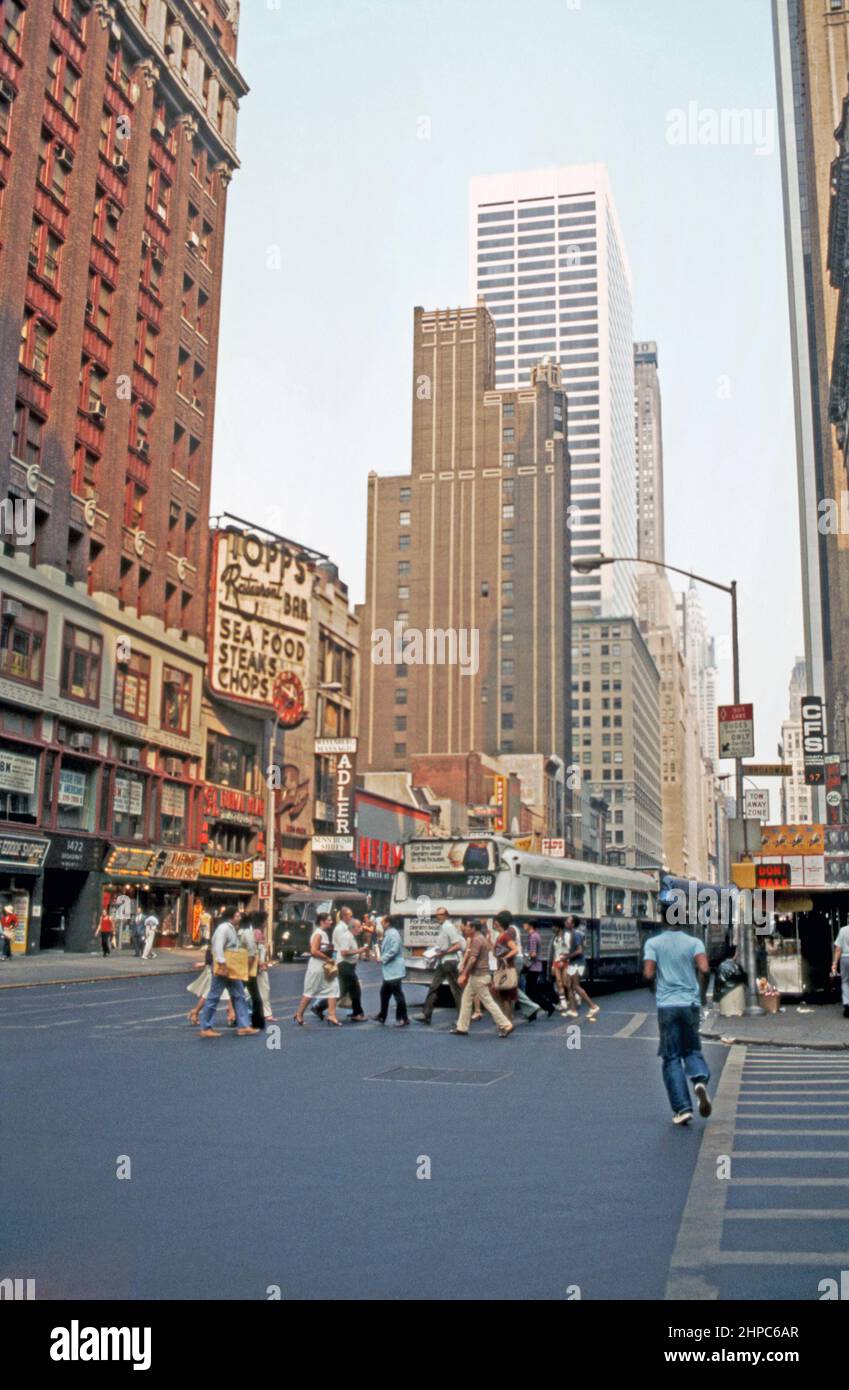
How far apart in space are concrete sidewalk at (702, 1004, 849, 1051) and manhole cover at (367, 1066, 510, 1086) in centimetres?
628

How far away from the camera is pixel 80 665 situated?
166 feet

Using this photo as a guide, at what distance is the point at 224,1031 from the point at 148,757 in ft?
122

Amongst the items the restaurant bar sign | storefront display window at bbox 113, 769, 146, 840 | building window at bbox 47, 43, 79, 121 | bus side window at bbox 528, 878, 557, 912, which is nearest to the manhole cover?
bus side window at bbox 528, 878, 557, 912

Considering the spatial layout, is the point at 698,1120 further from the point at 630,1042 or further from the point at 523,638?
the point at 523,638

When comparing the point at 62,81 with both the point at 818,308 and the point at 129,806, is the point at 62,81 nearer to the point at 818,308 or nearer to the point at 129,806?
the point at 129,806

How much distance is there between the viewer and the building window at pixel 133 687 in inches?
2117

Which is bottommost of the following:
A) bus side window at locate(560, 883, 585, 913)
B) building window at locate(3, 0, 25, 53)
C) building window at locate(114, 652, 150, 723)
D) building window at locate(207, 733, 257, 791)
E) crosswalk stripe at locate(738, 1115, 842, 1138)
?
crosswalk stripe at locate(738, 1115, 842, 1138)

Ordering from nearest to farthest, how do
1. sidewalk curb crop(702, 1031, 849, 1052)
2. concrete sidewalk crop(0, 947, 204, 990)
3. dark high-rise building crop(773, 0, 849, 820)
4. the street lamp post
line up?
sidewalk curb crop(702, 1031, 849, 1052) < the street lamp post < concrete sidewalk crop(0, 947, 204, 990) < dark high-rise building crop(773, 0, 849, 820)

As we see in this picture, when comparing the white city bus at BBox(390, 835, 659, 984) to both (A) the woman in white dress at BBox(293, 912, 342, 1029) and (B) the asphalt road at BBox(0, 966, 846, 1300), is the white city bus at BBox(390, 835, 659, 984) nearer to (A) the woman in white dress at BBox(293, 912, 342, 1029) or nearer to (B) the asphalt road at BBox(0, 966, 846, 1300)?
(A) the woman in white dress at BBox(293, 912, 342, 1029)

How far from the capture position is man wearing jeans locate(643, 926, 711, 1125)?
11258 millimetres

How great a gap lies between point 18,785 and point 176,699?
1478 cm

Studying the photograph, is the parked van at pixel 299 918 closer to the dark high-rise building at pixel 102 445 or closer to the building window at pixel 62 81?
the dark high-rise building at pixel 102 445

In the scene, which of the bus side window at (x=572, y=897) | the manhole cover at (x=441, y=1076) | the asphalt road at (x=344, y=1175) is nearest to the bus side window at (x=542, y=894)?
the bus side window at (x=572, y=897)

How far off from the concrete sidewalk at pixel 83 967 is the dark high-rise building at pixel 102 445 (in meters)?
2.19
